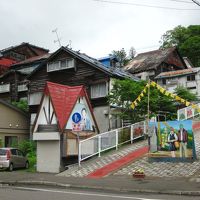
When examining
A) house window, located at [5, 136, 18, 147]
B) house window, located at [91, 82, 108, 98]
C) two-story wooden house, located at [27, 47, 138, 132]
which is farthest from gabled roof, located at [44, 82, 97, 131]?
house window, located at [5, 136, 18, 147]

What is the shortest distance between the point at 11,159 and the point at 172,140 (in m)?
10.0

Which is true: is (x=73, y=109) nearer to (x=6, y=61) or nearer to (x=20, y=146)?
(x=20, y=146)

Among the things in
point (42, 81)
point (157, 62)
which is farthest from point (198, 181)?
point (157, 62)

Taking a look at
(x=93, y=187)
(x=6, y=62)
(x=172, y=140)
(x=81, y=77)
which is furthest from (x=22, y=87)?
(x=93, y=187)

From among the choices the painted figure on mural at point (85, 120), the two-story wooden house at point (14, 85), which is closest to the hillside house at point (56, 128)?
the painted figure on mural at point (85, 120)

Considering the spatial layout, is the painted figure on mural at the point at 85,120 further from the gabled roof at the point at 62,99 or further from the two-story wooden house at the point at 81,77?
the two-story wooden house at the point at 81,77

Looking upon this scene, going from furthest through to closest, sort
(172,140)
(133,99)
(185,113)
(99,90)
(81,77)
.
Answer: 1. (81,77)
2. (99,90)
3. (185,113)
4. (133,99)
5. (172,140)

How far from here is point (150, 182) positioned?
15.6 m

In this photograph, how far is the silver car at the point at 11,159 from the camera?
23453 mm

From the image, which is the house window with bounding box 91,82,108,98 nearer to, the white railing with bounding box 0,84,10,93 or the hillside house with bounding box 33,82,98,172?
the hillside house with bounding box 33,82,98,172

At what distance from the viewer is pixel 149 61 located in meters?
55.5

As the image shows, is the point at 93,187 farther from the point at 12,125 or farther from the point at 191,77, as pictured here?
the point at 191,77

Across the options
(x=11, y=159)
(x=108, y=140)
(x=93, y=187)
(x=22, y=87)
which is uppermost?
(x=22, y=87)

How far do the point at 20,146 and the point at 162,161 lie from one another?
15.8 m
